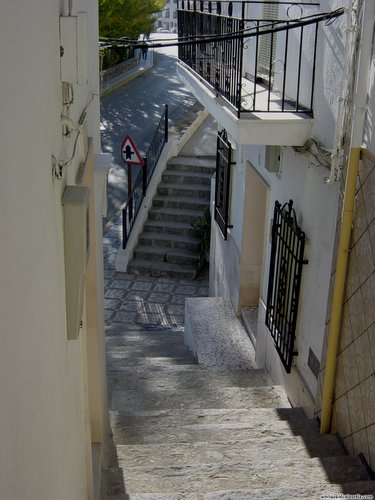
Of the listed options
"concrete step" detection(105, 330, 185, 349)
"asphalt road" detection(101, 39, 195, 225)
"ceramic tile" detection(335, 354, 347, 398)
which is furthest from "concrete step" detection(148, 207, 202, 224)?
"ceramic tile" detection(335, 354, 347, 398)

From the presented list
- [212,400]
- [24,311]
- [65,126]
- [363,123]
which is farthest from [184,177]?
[24,311]

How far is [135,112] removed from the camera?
25.1m

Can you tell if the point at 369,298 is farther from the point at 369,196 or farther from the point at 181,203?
the point at 181,203

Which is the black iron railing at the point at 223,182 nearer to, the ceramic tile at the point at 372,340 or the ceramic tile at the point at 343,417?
the ceramic tile at the point at 343,417

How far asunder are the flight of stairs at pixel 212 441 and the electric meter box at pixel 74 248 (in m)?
1.81

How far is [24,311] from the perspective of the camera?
76.3 inches

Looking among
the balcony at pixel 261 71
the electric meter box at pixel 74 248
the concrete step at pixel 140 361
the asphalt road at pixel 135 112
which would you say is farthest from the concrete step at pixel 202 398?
the asphalt road at pixel 135 112

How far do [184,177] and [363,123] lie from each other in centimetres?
1013

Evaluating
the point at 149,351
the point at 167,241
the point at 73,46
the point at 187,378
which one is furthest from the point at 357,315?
the point at 167,241

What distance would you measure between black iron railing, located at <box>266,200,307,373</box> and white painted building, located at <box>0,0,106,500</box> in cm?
291

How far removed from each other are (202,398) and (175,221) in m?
7.31

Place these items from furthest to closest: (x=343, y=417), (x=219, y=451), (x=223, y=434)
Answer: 1. (x=223, y=434)
2. (x=219, y=451)
3. (x=343, y=417)

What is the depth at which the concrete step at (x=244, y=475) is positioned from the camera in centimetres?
474

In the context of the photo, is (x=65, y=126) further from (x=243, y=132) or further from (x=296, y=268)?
(x=296, y=268)
